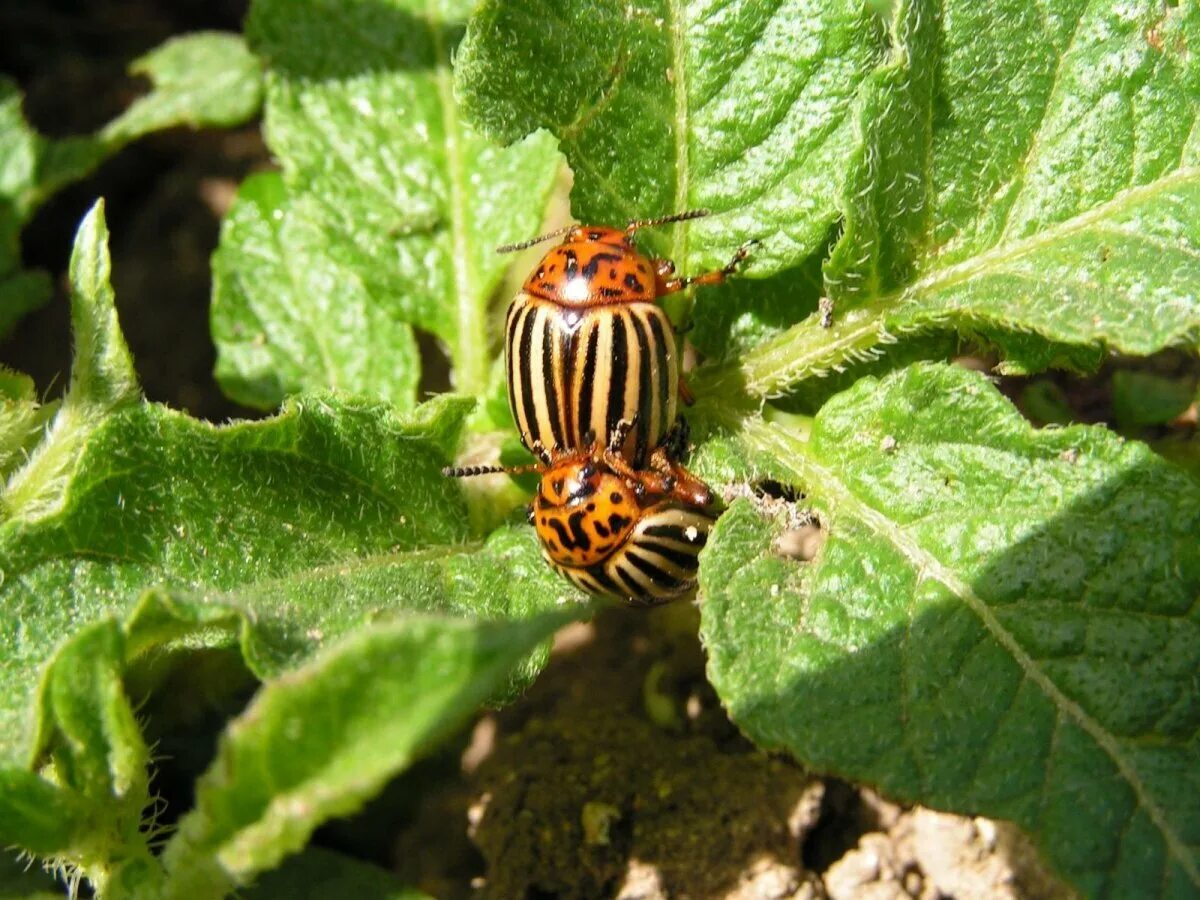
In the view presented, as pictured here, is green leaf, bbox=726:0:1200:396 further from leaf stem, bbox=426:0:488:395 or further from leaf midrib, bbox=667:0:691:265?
leaf stem, bbox=426:0:488:395

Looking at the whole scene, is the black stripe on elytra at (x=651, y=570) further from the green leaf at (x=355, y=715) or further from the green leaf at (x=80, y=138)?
the green leaf at (x=80, y=138)

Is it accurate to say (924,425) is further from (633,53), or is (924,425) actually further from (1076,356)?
(633,53)

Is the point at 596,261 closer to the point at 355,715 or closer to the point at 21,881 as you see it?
the point at 355,715

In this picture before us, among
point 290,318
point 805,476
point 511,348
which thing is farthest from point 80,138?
point 805,476

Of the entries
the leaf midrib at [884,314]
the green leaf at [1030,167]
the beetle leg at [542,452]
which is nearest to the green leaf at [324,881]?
the beetle leg at [542,452]

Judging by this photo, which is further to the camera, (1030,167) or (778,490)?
(778,490)
